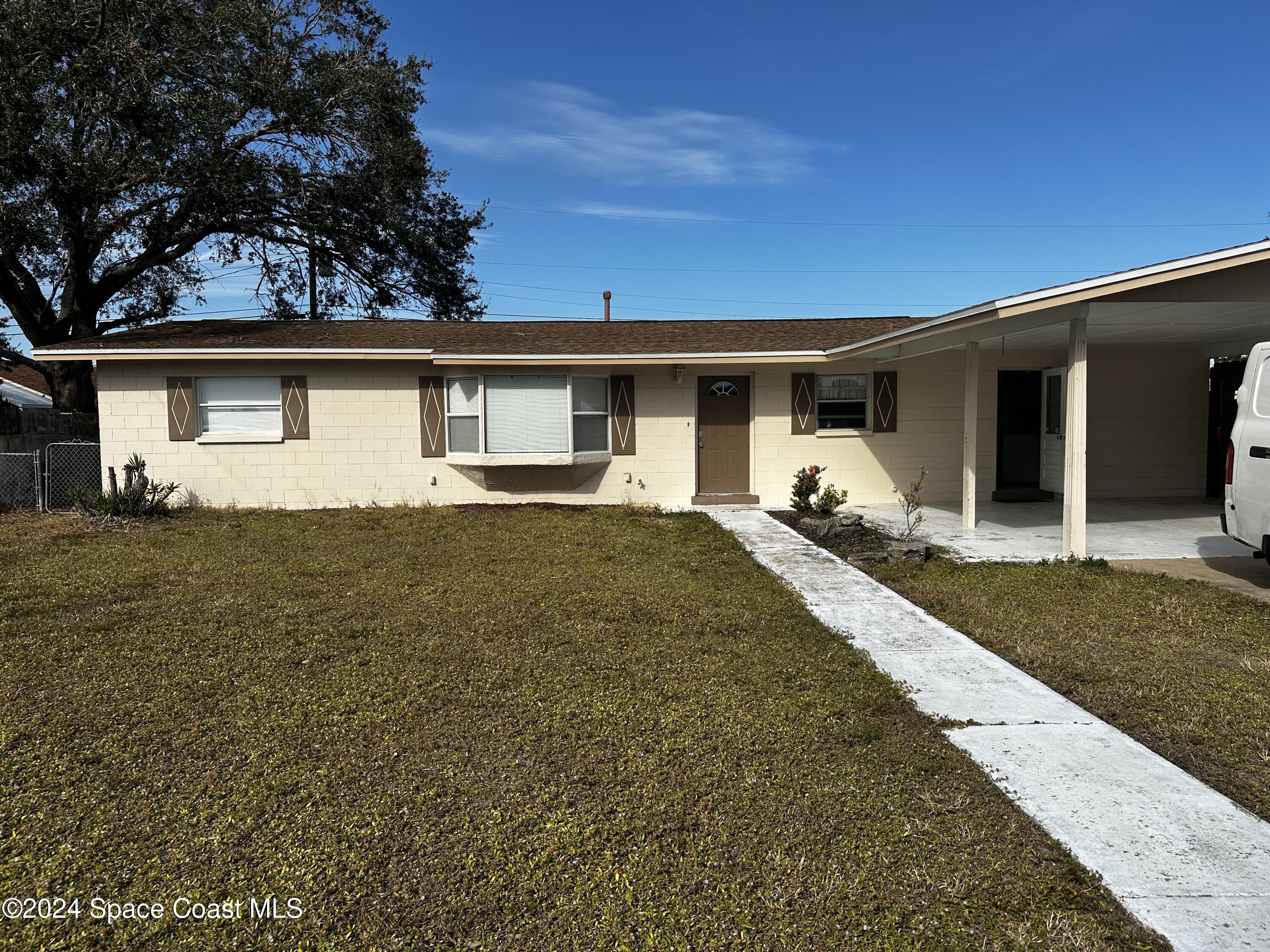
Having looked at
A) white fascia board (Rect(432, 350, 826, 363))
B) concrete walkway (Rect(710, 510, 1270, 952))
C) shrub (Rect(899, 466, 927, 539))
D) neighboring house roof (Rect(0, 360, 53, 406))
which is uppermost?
neighboring house roof (Rect(0, 360, 53, 406))

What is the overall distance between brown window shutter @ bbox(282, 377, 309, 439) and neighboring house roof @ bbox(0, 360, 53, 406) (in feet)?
31.9

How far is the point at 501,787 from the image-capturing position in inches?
Result: 126

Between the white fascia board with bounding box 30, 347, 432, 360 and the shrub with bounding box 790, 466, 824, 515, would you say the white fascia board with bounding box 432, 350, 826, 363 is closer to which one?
the white fascia board with bounding box 30, 347, 432, 360

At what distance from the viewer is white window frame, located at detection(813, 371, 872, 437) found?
40.5 ft

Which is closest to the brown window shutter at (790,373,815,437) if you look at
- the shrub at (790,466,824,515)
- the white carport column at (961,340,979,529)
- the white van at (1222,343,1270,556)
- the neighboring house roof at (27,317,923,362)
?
the neighboring house roof at (27,317,923,362)

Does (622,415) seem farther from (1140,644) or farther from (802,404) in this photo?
(1140,644)

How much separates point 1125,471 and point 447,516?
11009 mm

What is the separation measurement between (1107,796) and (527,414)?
31.4 ft

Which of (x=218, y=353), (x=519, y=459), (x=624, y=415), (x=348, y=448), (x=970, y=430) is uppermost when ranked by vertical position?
(x=218, y=353)

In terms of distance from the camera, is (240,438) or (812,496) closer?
(812,496)

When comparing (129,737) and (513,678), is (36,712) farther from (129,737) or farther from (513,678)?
(513,678)

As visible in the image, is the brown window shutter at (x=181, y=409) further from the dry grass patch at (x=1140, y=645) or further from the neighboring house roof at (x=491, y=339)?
the dry grass patch at (x=1140, y=645)

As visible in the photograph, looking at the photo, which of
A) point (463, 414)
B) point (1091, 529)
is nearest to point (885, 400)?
point (1091, 529)

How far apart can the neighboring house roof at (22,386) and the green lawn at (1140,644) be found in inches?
785
